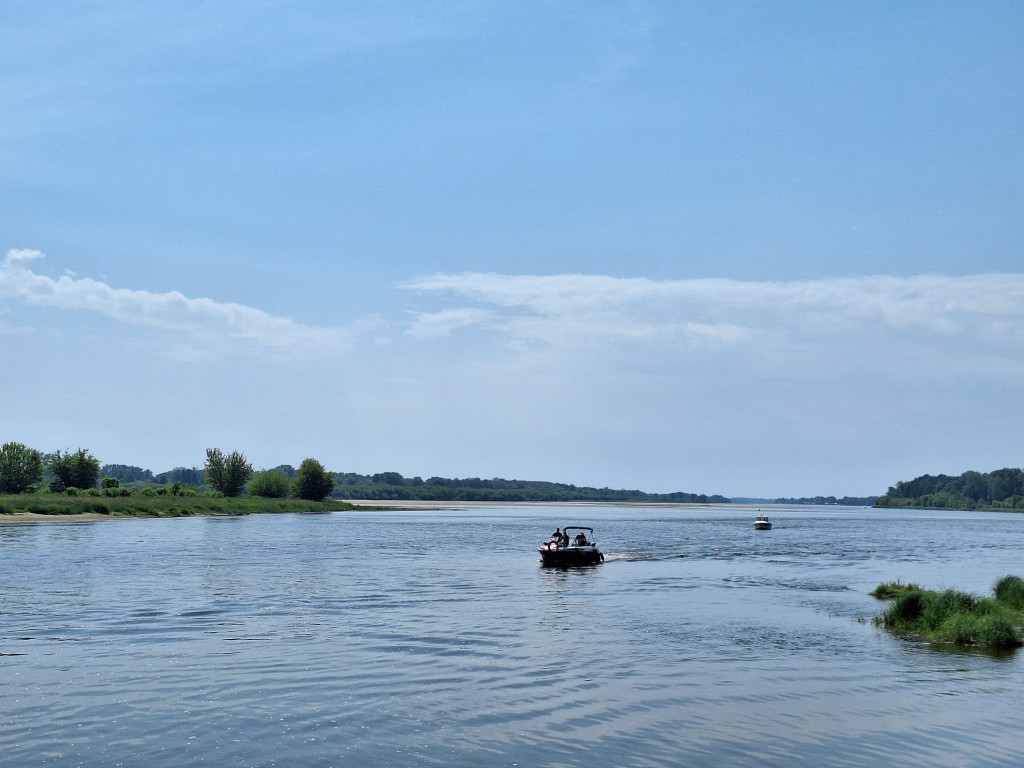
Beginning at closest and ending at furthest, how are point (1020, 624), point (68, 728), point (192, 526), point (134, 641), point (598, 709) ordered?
point (68, 728), point (598, 709), point (134, 641), point (1020, 624), point (192, 526)

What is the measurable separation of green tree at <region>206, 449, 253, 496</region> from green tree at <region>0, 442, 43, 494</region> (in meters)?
48.5

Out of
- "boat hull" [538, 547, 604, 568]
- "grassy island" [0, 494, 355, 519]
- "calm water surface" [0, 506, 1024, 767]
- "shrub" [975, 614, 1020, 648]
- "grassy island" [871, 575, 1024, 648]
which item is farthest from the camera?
"grassy island" [0, 494, 355, 519]

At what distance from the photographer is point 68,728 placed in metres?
19.3

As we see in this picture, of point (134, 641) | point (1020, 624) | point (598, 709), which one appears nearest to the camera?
point (598, 709)

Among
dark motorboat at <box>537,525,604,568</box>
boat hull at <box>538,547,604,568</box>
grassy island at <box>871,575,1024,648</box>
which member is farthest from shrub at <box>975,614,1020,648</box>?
boat hull at <box>538,547,604,568</box>

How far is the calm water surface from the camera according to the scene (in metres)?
18.8

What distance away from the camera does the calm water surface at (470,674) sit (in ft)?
61.8

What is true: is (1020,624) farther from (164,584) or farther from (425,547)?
(425,547)

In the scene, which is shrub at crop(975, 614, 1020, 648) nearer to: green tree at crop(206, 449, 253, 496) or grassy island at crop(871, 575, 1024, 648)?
grassy island at crop(871, 575, 1024, 648)

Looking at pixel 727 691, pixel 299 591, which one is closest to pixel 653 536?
pixel 299 591

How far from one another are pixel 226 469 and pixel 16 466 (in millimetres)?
→ 52481

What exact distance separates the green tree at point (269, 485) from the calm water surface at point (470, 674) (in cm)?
13704

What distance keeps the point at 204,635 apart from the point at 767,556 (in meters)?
60.7

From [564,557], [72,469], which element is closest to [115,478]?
[72,469]
